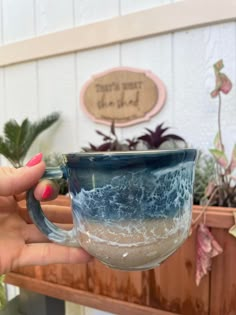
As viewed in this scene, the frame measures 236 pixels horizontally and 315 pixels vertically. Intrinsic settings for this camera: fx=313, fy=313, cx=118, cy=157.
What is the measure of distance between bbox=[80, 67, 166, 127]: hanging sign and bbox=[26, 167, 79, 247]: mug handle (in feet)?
1.48

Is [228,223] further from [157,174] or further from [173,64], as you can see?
[173,64]

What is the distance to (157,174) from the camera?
0.23 meters

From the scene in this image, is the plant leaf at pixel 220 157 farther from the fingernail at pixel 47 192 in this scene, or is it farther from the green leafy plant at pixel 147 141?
the fingernail at pixel 47 192

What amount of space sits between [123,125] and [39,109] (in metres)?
0.29

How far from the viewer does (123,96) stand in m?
0.72

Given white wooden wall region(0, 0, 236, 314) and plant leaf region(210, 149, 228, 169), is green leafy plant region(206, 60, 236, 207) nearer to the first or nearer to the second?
plant leaf region(210, 149, 228, 169)

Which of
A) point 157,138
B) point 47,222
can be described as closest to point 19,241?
point 47,222

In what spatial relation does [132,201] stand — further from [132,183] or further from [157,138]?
[157,138]

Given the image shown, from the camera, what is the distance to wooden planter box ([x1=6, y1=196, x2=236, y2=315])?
0.44 m

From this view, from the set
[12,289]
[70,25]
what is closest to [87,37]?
[70,25]

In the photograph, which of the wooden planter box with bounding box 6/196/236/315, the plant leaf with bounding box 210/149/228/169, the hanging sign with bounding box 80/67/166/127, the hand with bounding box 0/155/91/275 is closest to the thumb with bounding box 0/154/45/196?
the hand with bounding box 0/155/91/275

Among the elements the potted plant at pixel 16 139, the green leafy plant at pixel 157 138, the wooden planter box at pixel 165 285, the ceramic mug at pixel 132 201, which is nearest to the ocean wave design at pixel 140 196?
the ceramic mug at pixel 132 201

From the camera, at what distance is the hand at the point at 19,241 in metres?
0.31

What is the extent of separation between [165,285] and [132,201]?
1.01 feet
